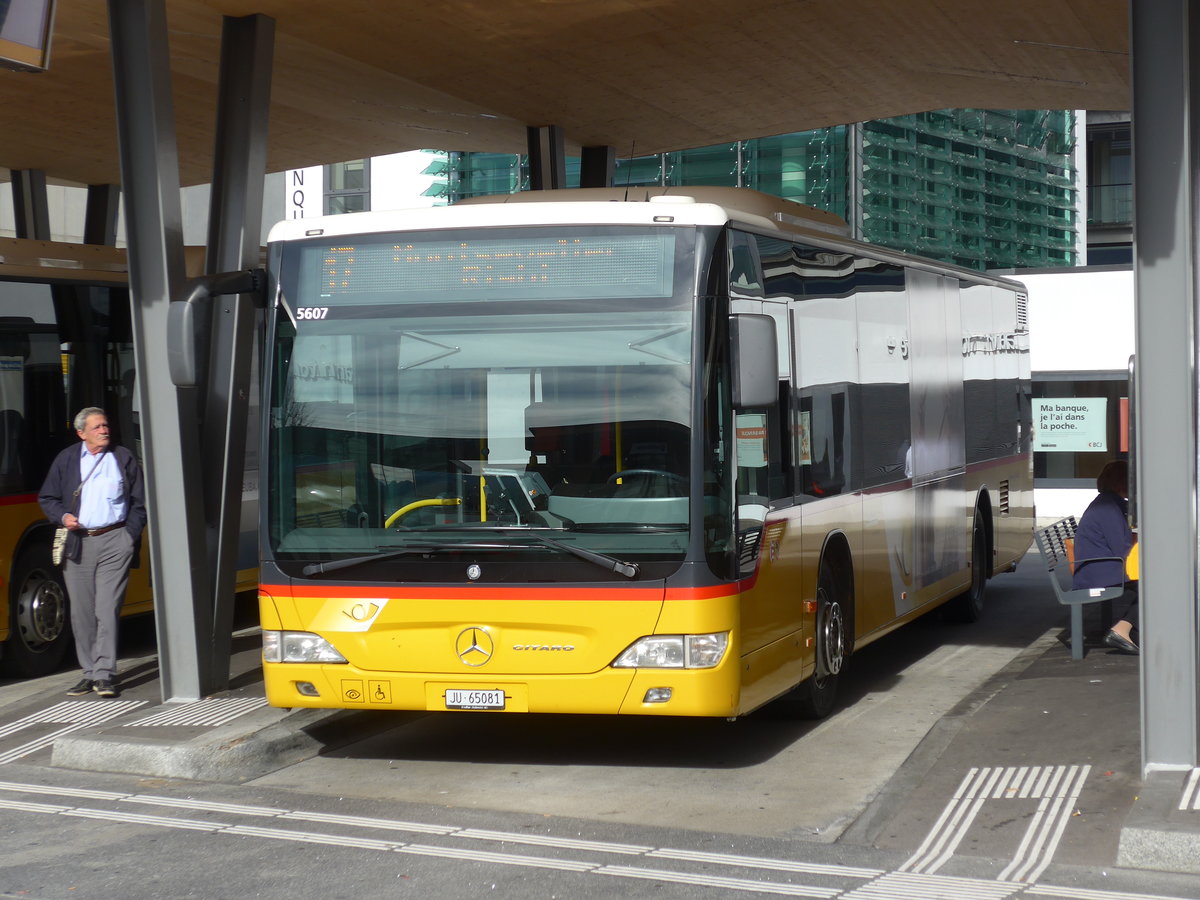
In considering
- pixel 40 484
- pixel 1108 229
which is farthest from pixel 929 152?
pixel 40 484

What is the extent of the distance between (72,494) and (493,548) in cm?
408

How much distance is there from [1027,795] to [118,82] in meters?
6.56

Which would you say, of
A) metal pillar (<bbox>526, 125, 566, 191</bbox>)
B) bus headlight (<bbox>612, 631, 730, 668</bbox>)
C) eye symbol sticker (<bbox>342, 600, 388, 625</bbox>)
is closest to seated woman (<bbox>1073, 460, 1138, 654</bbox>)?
bus headlight (<bbox>612, 631, 730, 668</bbox>)

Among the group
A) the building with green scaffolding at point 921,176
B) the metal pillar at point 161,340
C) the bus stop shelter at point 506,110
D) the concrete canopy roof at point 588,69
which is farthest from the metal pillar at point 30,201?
the metal pillar at point 161,340

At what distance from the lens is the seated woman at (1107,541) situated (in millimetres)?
12258

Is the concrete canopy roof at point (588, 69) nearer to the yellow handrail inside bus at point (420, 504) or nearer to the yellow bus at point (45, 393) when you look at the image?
the yellow bus at point (45, 393)

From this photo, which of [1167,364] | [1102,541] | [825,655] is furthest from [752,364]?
[1102,541]

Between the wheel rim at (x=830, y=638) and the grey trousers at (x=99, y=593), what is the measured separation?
444cm

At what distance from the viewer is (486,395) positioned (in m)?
8.23

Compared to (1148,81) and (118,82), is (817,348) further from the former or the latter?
(118,82)

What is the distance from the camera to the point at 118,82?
9.98 meters

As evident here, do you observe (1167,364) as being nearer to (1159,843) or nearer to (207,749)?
(1159,843)

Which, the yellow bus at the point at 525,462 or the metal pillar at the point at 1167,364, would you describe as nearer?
the metal pillar at the point at 1167,364

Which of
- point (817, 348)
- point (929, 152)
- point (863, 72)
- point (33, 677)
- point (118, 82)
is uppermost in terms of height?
point (929, 152)
